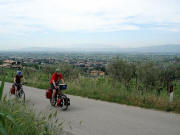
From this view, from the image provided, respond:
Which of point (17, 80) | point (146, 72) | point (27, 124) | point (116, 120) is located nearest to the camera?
point (27, 124)

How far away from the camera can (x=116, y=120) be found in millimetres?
7891

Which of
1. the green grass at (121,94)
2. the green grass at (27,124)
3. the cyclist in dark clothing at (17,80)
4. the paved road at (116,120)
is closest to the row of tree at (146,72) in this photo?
the green grass at (121,94)

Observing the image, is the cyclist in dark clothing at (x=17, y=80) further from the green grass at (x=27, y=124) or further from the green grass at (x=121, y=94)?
the green grass at (x=27, y=124)

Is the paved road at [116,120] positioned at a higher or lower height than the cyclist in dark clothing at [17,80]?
lower

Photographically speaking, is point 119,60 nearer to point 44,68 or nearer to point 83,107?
point 44,68

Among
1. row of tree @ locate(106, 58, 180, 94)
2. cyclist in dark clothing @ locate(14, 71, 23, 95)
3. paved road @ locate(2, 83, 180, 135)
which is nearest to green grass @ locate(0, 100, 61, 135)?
paved road @ locate(2, 83, 180, 135)

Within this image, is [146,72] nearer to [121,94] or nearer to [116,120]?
[121,94]

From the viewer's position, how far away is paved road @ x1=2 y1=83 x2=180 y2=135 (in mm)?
6692

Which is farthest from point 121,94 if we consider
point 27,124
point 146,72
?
point 146,72

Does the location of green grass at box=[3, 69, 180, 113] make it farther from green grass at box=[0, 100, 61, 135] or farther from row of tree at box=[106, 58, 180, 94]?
row of tree at box=[106, 58, 180, 94]

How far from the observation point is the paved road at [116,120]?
22.0 feet

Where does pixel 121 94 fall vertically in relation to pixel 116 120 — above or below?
above

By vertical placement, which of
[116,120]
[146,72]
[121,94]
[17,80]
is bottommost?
[116,120]

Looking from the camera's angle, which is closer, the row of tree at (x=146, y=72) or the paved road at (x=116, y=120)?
the paved road at (x=116, y=120)
